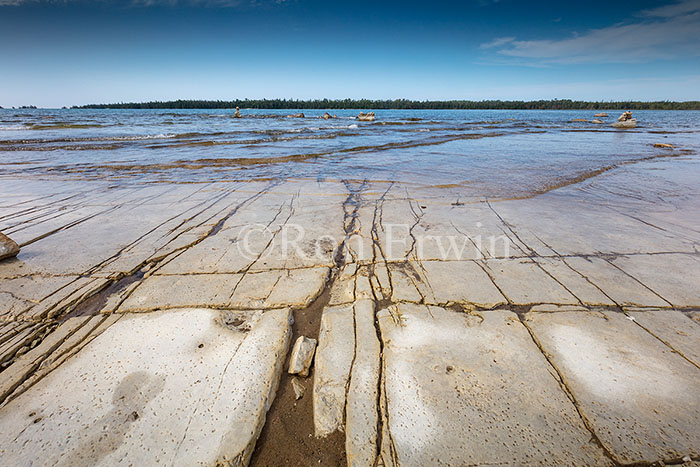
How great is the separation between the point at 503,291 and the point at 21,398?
349cm

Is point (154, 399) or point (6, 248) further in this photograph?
point (6, 248)

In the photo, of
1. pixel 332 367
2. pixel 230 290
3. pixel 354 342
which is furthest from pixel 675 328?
pixel 230 290

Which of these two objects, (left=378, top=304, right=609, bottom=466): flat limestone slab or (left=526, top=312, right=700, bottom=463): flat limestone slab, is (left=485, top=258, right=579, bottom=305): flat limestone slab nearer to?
(left=526, top=312, right=700, bottom=463): flat limestone slab

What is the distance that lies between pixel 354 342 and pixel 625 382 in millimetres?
1703

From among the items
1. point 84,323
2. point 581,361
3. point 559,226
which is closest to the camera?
point 581,361

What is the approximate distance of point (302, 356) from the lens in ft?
6.78

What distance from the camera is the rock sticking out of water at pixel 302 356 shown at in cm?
197

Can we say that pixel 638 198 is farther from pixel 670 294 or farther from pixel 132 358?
pixel 132 358

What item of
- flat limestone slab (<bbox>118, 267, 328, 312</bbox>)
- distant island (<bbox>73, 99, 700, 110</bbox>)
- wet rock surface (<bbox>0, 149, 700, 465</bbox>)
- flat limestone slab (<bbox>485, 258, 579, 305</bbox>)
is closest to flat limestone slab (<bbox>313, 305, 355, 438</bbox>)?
wet rock surface (<bbox>0, 149, 700, 465</bbox>)

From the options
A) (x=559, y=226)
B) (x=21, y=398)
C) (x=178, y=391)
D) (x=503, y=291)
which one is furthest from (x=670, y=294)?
(x=21, y=398)

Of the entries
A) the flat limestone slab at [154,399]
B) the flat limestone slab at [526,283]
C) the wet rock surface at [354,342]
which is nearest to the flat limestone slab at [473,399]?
the wet rock surface at [354,342]

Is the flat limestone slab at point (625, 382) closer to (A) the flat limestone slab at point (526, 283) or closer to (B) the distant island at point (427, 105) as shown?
(A) the flat limestone slab at point (526, 283)

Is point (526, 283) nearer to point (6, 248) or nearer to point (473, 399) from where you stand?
point (473, 399)

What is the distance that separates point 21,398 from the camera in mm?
1743
